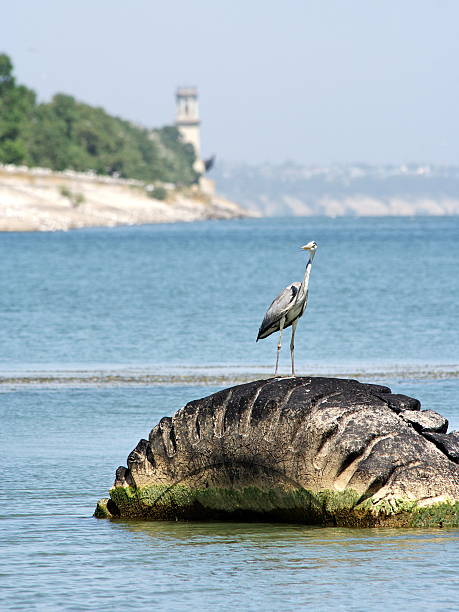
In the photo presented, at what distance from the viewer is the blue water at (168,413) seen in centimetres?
1034

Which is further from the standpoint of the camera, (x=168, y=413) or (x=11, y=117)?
(x=11, y=117)

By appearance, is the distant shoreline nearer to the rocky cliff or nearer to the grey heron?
the grey heron

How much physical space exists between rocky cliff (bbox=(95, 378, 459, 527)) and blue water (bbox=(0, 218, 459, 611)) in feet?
0.67

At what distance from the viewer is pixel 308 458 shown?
11508mm

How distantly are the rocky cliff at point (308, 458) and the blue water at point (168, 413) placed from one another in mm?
205

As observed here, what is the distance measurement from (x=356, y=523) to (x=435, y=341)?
2263 cm

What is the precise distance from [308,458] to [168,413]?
28.7 feet

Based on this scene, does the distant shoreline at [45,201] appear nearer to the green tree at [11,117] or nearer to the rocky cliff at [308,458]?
the green tree at [11,117]

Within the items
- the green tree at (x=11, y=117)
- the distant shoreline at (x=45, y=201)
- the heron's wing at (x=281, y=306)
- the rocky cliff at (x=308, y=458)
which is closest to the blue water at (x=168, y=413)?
the rocky cliff at (x=308, y=458)

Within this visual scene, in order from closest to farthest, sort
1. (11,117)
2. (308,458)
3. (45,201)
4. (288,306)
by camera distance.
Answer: (308,458)
(288,306)
(45,201)
(11,117)

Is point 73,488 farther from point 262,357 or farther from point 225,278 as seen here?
point 225,278

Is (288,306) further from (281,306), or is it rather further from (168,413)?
(168,413)

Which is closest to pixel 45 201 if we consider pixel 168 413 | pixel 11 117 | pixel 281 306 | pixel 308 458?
pixel 11 117

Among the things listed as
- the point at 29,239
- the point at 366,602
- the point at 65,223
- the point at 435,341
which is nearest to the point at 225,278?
the point at 435,341
